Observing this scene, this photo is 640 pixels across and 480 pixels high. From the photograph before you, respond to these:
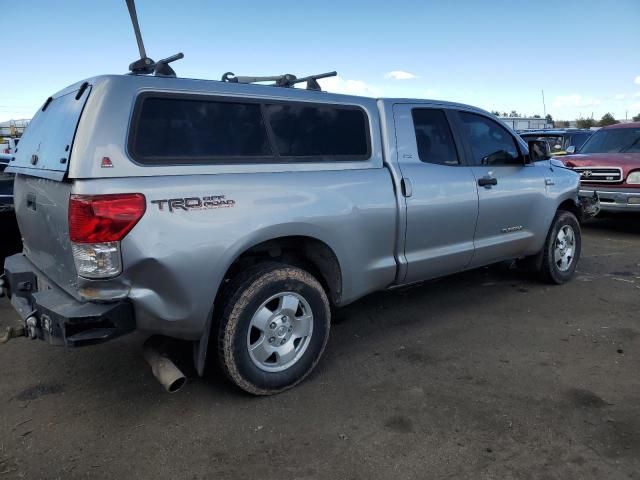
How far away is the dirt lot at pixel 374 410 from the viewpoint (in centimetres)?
263

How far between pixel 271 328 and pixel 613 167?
299 inches

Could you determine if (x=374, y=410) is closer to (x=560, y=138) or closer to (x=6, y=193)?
(x=6, y=193)

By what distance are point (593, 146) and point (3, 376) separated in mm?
10171

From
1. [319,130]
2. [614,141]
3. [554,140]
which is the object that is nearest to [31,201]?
[319,130]

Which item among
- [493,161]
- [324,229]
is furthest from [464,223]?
[324,229]

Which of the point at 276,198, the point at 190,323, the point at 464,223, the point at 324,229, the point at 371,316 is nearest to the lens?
the point at 190,323

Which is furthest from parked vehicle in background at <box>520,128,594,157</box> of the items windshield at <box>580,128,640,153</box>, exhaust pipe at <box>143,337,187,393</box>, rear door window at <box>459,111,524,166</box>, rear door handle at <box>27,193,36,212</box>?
rear door handle at <box>27,193,36,212</box>

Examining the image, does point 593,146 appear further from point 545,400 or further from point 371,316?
point 545,400

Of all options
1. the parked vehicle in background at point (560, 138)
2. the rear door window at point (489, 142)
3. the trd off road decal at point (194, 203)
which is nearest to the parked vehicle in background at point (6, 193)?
the trd off road decal at point (194, 203)

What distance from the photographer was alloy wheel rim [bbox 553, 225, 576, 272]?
5582 mm

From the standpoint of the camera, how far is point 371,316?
4789 mm

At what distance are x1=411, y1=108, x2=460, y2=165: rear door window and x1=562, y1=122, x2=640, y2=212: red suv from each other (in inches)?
207

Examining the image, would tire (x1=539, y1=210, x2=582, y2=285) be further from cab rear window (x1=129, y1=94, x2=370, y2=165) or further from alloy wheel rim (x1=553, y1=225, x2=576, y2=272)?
cab rear window (x1=129, y1=94, x2=370, y2=165)

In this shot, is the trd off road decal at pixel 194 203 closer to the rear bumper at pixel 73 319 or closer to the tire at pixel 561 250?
the rear bumper at pixel 73 319
